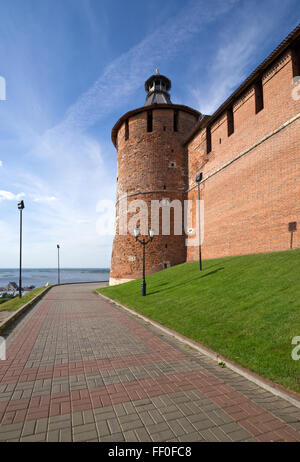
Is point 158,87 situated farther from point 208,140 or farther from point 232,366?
point 232,366

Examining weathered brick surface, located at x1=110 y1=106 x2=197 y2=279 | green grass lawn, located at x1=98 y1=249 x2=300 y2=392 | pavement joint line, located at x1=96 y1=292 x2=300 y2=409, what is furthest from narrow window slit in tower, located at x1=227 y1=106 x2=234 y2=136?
pavement joint line, located at x1=96 y1=292 x2=300 y2=409

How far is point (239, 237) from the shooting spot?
15961mm

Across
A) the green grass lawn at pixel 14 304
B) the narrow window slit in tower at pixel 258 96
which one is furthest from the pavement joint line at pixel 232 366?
the narrow window slit in tower at pixel 258 96

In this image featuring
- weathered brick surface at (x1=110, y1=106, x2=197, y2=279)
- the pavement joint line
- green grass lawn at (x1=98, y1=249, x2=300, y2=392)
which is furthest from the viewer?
weathered brick surface at (x1=110, y1=106, x2=197, y2=279)

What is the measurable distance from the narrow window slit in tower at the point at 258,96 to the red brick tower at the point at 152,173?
10235 mm

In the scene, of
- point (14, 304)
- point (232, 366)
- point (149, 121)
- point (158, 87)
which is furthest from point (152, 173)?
point (232, 366)

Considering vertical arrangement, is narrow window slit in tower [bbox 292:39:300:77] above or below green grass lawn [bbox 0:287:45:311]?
above

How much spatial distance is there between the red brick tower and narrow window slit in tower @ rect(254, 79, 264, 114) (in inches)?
403

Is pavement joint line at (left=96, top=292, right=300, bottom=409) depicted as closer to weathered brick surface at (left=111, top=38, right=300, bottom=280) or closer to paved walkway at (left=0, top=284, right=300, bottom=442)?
paved walkway at (left=0, top=284, right=300, bottom=442)

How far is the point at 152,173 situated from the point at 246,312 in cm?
1989

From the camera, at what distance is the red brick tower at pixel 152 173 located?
23844 millimetres

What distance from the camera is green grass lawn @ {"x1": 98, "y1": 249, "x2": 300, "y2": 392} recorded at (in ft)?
14.7

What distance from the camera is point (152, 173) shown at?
24766mm
